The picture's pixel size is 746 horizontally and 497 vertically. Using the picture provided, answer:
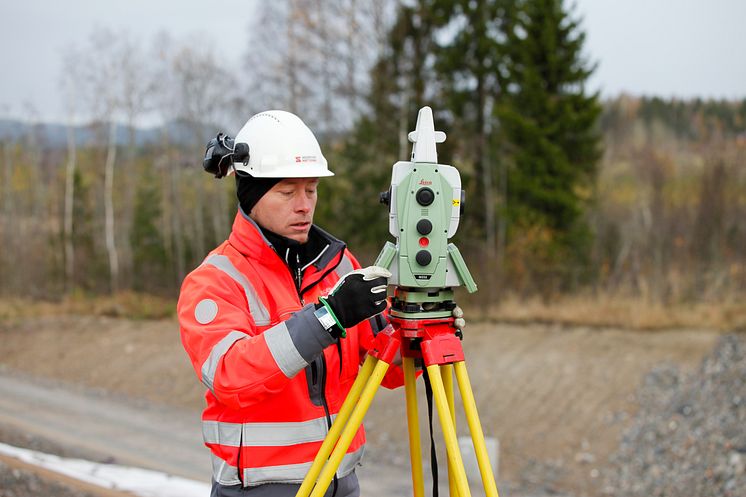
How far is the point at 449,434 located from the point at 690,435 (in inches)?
258

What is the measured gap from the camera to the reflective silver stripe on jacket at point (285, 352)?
166 centimetres

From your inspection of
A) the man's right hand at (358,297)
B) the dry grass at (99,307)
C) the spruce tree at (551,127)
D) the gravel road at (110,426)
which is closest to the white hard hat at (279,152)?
the man's right hand at (358,297)

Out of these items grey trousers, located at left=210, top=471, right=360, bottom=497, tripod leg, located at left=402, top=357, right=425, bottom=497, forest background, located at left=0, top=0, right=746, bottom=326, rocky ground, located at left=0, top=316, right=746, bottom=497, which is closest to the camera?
grey trousers, located at left=210, top=471, right=360, bottom=497

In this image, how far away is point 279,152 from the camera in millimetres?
1966

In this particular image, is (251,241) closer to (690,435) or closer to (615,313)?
(690,435)

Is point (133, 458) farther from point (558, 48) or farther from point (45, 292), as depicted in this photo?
point (45, 292)

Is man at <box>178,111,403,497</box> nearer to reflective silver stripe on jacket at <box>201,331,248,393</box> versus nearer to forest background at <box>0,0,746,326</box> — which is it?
reflective silver stripe on jacket at <box>201,331,248,393</box>

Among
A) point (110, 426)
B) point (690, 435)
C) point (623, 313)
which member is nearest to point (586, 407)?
point (690, 435)

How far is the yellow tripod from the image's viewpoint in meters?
1.79

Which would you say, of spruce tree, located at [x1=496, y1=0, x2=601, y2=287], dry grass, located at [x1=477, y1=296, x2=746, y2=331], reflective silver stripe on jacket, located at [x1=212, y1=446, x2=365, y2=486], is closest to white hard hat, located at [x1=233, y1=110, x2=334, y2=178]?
reflective silver stripe on jacket, located at [x1=212, y1=446, x2=365, y2=486]

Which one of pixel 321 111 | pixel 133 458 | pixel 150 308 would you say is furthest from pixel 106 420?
pixel 321 111

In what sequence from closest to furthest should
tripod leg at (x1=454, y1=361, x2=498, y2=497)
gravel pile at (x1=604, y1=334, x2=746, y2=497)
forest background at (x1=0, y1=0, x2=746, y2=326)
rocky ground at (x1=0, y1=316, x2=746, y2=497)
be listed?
1. tripod leg at (x1=454, y1=361, x2=498, y2=497)
2. gravel pile at (x1=604, y1=334, x2=746, y2=497)
3. rocky ground at (x1=0, y1=316, x2=746, y2=497)
4. forest background at (x1=0, y1=0, x2=746, y2=326)

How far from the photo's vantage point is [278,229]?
198 centimetres

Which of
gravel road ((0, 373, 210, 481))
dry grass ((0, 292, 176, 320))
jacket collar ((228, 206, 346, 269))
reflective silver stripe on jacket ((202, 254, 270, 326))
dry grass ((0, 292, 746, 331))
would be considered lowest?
dry grass ((0, 292, 176, 320))
